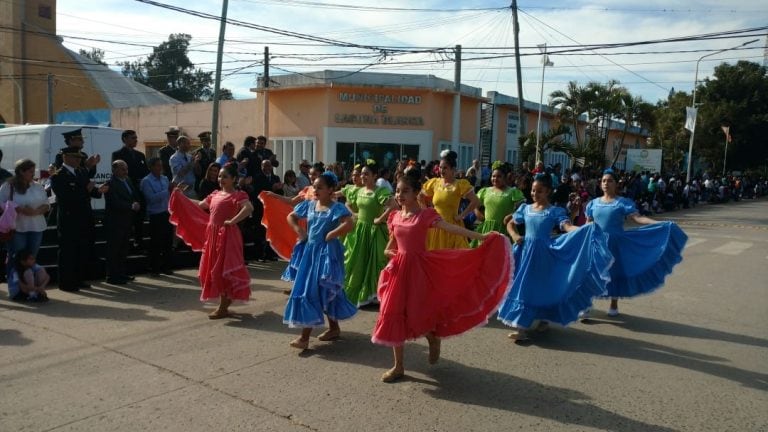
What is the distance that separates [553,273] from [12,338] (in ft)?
19.3

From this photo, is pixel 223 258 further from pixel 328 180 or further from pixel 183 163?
pixel 183 163

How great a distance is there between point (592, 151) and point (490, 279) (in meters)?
23.2

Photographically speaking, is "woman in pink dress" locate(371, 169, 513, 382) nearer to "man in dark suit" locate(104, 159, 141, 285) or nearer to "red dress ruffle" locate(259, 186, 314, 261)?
"red dress ruffle" locate(259, 186, 314, 261)

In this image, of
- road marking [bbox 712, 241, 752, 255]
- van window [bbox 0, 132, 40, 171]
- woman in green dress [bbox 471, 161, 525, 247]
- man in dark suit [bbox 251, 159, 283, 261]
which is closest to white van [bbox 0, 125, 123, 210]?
van window [bbox 0, 132, 40, 171]

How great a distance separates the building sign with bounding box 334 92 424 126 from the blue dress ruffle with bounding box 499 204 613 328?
841 inches

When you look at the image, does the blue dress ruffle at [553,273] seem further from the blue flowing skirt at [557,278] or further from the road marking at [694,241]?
the road marking at [694,241]

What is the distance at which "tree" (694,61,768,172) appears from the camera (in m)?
47.6

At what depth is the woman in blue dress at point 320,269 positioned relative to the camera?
227 inches

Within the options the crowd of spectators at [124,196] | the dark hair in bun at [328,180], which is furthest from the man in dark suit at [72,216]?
the dark hair in bun at [328,180]

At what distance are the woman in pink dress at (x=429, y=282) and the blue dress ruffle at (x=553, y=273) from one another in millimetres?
1145

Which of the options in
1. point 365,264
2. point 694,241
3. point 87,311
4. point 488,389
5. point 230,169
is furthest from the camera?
point 694,241

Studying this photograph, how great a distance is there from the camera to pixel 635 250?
299 inches

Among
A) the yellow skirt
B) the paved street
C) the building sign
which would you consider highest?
the building sign

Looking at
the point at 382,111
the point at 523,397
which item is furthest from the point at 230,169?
the point at 382,111
